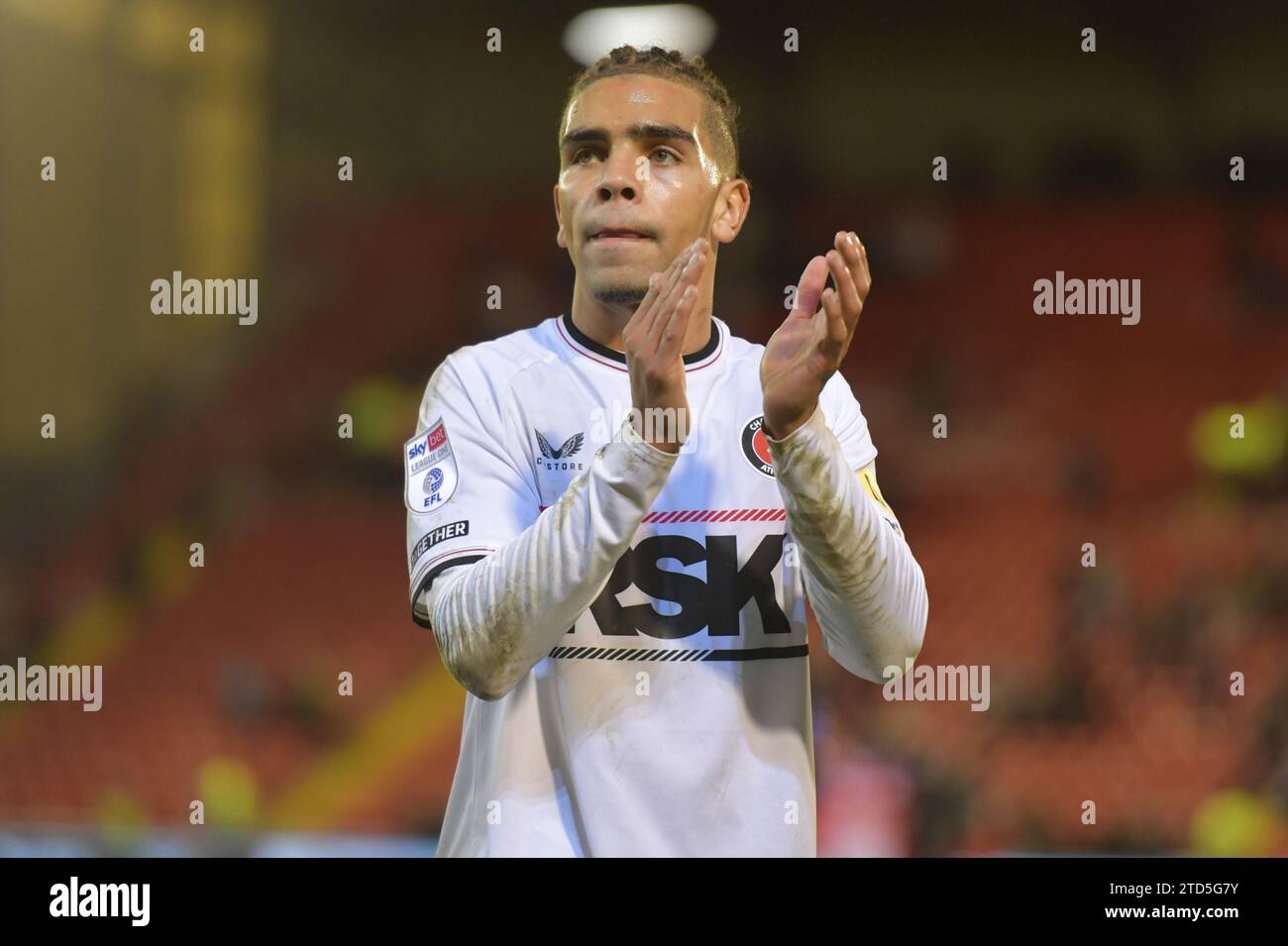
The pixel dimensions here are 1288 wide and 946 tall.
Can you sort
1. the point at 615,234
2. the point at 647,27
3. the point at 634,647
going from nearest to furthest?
the point at 634,647 < the point at 615,234 < the point at 647,27

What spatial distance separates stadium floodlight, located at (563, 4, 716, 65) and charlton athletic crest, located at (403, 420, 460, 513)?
1276 millimetres

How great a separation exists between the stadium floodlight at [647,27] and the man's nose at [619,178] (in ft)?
3.15

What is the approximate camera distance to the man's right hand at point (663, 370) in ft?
5.70

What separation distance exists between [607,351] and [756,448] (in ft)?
0.91

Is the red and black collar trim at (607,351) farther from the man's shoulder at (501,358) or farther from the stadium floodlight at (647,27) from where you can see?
the stadium floodlight at (647,27)

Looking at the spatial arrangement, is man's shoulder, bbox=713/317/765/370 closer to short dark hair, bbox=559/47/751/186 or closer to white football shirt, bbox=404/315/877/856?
white football shirt, bbox=404/315/877/856

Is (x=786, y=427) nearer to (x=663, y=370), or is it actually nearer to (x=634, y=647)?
(x=663, y=370)

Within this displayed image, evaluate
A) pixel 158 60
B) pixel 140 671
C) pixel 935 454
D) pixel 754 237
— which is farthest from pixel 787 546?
pixel 140 671

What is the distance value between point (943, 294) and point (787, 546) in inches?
126

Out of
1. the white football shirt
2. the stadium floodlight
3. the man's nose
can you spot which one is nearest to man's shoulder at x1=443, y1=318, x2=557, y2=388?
the white football shirt

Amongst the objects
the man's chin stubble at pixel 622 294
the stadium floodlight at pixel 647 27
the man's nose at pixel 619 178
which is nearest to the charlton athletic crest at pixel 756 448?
the man's chin stubble at pixel 622 294

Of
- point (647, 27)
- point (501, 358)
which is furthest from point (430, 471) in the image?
point (647, 27)

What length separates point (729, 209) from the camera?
221cm

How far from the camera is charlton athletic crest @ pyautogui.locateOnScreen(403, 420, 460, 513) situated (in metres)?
1.92
